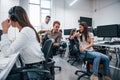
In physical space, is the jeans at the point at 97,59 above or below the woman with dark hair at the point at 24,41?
below

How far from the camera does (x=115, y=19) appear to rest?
7.42 m

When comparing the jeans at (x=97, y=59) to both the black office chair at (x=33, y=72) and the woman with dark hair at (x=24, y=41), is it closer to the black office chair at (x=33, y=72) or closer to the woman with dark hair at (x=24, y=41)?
the black office chair at (x=33, y=72)

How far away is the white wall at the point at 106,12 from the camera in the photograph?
290 inches

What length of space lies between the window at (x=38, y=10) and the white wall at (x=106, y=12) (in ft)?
9.91

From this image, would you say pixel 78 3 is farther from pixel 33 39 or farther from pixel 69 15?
pixel 33 39

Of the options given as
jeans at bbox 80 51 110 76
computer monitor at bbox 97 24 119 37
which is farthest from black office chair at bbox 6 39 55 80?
computer monitor at bbox 97 24 119 37

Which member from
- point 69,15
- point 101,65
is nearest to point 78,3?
point 69,15

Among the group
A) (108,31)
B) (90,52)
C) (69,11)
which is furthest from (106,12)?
(90,52)

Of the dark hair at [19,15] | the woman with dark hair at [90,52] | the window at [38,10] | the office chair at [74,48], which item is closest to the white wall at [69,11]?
the window at [38,10]

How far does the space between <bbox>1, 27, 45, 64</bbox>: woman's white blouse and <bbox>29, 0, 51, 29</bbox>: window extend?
18.6 ft

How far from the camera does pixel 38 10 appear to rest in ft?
24.3

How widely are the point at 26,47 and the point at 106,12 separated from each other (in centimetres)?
743

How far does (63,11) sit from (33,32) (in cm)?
668

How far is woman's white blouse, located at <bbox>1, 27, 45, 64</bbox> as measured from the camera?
133cm
